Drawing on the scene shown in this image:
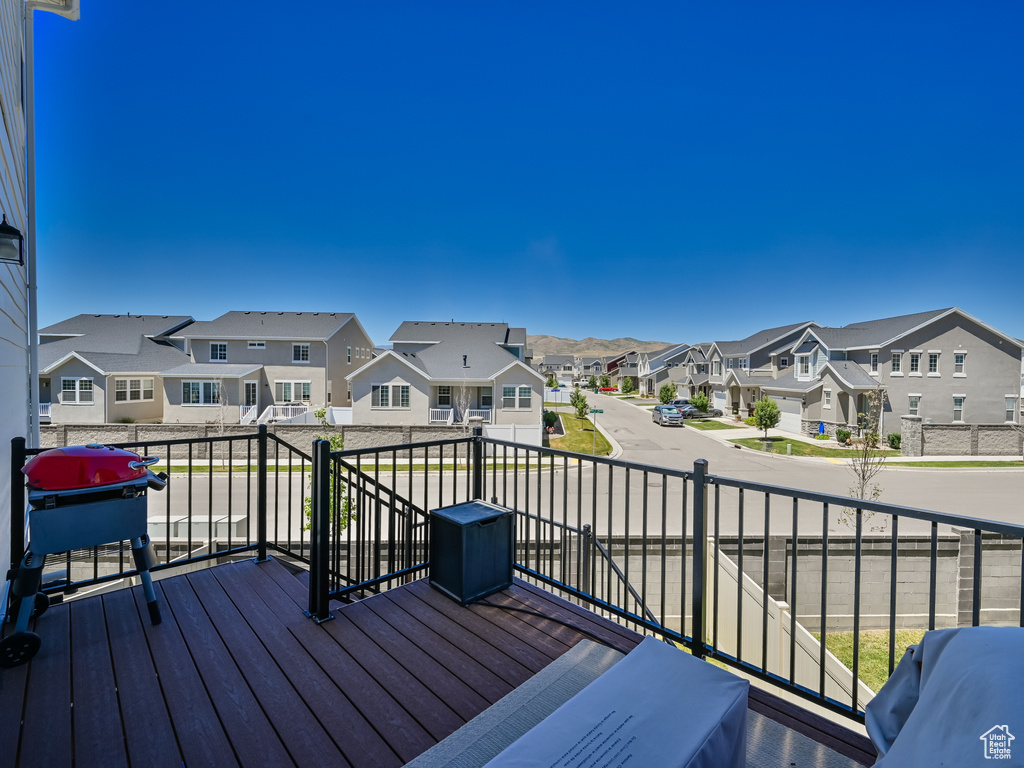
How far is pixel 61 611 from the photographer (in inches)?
114

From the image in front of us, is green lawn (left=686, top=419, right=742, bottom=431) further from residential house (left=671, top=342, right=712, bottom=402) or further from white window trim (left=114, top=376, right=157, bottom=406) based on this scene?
Answer: white window trim (left=114, top=376, right=157, bottom=406)

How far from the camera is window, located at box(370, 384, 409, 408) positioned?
69.9 feet

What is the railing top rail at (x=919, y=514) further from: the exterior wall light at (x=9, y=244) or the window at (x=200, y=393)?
the window at (x=200, y=393)

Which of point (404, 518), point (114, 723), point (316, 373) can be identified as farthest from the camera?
point (316, 373)

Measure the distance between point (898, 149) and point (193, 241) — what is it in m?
48.6

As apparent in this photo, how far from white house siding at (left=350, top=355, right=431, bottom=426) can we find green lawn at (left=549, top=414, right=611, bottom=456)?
6.48 metres

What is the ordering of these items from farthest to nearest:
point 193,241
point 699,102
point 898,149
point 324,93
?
point 193,241 < point 898,149 < point 699,102 < point 324,93

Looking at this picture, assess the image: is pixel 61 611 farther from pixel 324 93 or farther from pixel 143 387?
pixel 143 387

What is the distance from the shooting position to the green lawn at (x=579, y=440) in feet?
61.9

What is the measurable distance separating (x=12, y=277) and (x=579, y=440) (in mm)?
18879

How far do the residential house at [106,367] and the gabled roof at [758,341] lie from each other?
36.7m

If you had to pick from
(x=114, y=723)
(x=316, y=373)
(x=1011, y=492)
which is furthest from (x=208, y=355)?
(x=1011, y=492)

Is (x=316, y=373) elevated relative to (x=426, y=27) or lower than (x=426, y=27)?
lower

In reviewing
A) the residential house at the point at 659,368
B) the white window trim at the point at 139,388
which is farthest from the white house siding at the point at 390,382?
the residential house at the point at 659,368
